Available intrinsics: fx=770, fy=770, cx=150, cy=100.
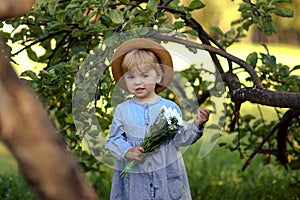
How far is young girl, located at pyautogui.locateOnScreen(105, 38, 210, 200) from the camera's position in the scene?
2.75 m

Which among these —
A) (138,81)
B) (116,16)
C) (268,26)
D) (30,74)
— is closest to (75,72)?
(30,74)

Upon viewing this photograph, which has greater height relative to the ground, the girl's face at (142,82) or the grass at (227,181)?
the girl's face at (142,82)

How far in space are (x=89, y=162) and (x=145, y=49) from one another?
130 centimetres

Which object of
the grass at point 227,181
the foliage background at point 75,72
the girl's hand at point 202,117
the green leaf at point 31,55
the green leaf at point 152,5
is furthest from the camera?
the grass at point 227,181

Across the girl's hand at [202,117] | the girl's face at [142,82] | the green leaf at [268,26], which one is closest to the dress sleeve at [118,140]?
the girl's face at [142,82]

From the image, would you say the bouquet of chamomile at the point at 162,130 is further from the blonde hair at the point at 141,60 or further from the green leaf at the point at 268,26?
the green leaf at the point at 268,26

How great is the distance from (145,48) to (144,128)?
0.29 meters

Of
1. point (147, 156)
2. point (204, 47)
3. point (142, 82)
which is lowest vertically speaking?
point (147, 156)

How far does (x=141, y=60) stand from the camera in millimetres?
2762

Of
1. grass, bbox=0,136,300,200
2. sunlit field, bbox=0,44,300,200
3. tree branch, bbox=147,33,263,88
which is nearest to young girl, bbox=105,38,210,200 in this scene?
tree branch, bbox=147,33,263,88

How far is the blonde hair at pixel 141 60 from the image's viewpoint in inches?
109

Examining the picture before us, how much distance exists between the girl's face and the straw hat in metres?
0.06

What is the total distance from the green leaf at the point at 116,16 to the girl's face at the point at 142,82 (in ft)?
0.79

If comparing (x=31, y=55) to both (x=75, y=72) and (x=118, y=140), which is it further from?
(x=118, y=140)
